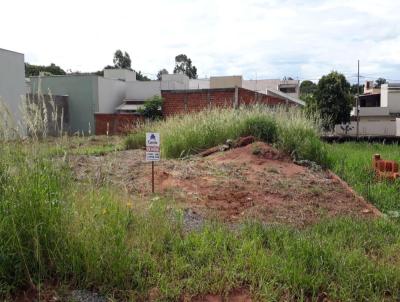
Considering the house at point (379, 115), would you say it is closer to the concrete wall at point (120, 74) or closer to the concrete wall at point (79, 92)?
the concrete wall at point (79, 92)

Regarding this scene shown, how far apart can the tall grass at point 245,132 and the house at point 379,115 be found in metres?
26.6

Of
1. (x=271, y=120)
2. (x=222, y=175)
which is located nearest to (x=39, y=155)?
(x=222, y=175)

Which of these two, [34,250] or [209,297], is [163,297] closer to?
[209,297]

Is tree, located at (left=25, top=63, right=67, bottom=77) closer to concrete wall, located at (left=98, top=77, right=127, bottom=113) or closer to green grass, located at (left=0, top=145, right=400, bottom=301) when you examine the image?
concrete wall, located at (left=98, top=77, right=127, bottom=113)

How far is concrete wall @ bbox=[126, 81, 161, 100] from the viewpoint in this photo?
4325 cm

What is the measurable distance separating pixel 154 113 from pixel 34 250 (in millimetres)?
28662

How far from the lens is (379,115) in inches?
1953

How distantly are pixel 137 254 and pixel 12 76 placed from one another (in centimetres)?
2467

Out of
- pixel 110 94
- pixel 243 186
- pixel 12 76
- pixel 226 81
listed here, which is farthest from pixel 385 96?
pixel 243 186

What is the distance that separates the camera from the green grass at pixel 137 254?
362 centimetres

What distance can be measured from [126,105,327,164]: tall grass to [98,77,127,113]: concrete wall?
26129mm

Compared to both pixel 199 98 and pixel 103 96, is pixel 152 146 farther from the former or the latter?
pixel 103 96

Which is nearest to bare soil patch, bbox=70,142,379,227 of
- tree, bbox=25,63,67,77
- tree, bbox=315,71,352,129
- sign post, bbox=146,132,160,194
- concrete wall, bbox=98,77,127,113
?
sign post, bbox=146,132,160,194

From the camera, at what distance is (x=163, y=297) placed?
3590mm
